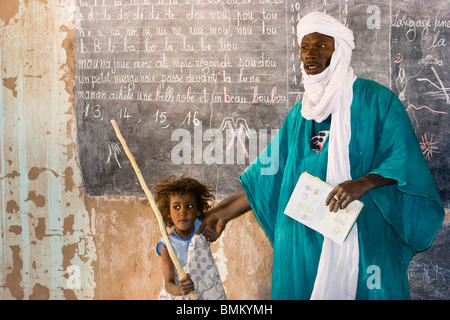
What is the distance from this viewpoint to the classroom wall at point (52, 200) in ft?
11.8

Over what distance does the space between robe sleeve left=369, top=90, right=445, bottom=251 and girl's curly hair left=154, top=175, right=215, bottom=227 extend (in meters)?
1.12

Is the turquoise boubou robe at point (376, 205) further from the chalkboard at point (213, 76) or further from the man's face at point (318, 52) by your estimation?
the chalkboard at point (213, 76)

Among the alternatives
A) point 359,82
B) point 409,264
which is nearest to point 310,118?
point 359,82

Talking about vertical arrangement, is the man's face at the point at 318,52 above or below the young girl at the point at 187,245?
above

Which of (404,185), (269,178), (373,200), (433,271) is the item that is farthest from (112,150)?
(433,271)

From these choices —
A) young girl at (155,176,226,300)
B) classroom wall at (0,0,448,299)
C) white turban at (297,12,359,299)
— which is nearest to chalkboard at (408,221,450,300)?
white turban at (297,12,359,299)

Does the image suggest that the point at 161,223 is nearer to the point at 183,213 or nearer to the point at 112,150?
the point at 183,213

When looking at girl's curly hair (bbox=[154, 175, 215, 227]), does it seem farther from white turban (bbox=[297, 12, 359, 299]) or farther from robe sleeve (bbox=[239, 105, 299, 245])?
white turban (bbox=[297, 12, 359, 299])

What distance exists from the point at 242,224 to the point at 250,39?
4.40 ft

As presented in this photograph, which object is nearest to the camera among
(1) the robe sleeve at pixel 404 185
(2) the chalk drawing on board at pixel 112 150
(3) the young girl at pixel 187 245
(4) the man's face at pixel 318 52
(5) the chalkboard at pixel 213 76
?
(1) the robe sleeve at pixel 404 185

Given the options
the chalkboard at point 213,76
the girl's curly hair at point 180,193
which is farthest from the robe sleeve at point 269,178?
the girl's curly hair at point 180,193

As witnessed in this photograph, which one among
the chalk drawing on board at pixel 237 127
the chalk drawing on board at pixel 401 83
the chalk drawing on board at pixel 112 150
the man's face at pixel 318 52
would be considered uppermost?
the man's face at pixel 318 52

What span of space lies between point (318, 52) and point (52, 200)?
7.41ft

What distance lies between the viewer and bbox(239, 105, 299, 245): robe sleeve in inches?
127
